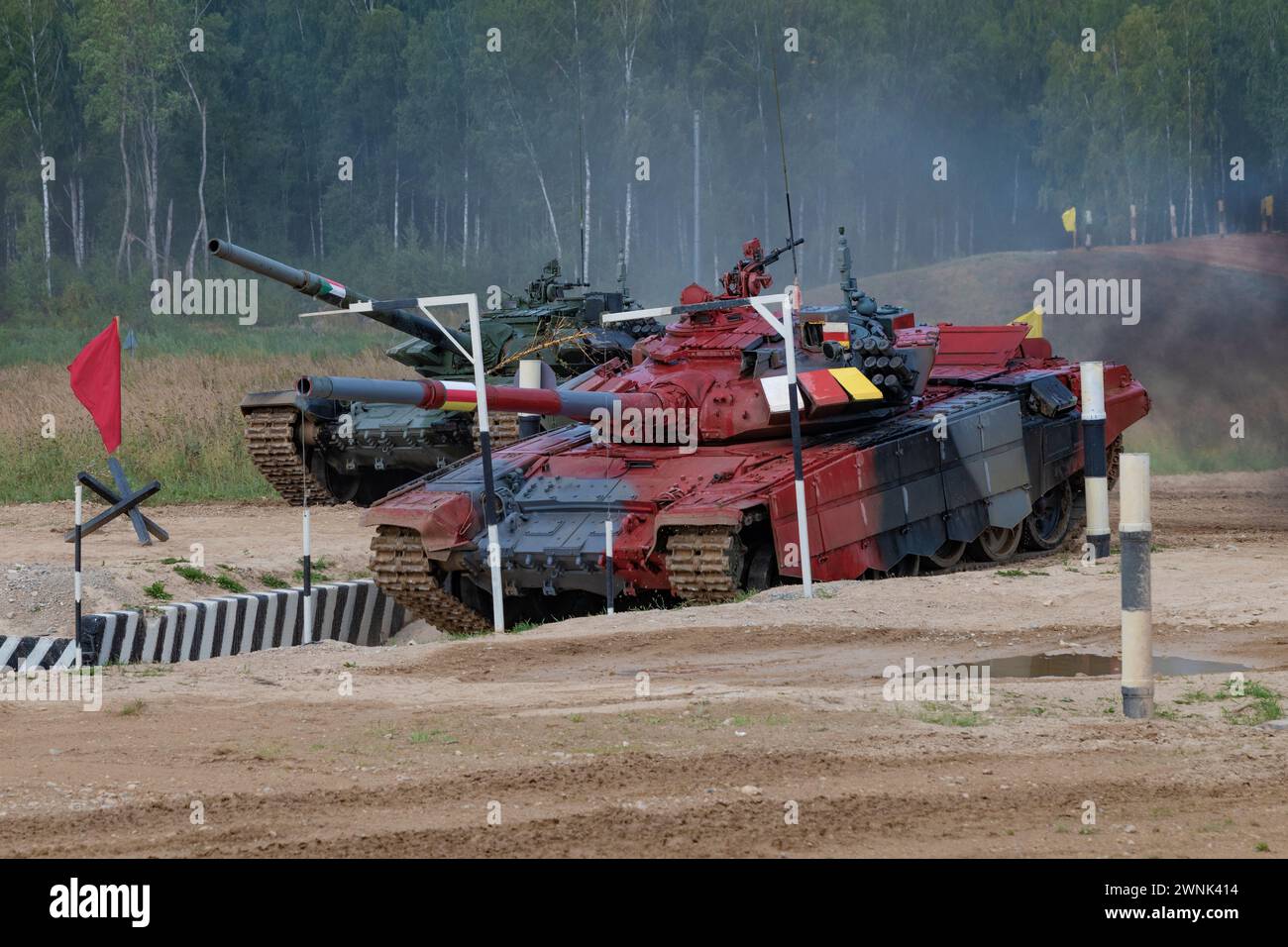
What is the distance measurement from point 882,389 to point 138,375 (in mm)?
17832

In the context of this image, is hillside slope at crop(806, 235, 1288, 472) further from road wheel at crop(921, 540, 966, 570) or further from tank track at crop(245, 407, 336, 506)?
tank track at crop(245, 407, 336, 506)

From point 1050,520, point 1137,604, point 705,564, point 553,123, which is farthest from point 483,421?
point 553,123

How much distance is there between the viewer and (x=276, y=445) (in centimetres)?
2311

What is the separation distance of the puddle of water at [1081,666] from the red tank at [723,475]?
→ 3.41 meters

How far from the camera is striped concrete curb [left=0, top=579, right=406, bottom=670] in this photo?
13391mm

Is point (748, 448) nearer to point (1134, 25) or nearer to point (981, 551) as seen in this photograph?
point (981, 551)

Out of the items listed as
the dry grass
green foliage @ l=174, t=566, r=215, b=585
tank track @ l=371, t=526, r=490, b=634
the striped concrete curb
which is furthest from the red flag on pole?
the dry grass

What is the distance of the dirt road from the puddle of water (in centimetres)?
18

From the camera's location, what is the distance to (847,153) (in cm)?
5922

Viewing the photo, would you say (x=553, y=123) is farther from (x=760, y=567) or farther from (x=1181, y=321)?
(x=760, y=567)

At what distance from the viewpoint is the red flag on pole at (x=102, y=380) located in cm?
1733

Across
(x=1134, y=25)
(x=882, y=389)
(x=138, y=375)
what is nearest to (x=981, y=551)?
(x=882, y=389)

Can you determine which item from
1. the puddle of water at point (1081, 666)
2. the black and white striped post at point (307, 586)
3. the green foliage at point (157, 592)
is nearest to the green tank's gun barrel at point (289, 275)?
the black and white striped post at point (307, 586)

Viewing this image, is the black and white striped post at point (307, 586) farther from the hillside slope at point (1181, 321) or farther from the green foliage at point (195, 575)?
the hillside slope at point (1181, 321)
